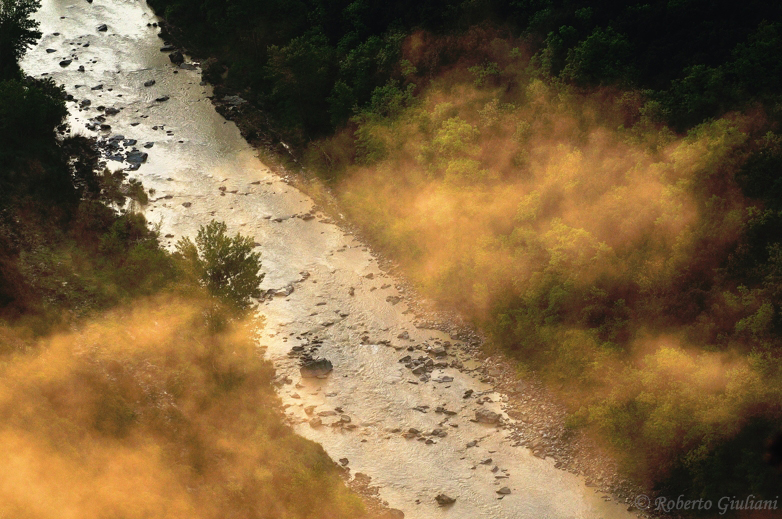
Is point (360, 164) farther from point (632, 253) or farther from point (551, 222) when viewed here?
point (632, 253)

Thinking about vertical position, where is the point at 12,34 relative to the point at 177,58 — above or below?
above

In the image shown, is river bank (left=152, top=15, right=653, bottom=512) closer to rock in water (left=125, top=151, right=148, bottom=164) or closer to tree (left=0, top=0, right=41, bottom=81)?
rock in water (left=125, top=151, right=148, bottom=164)

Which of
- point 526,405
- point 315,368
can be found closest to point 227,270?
point 315,368

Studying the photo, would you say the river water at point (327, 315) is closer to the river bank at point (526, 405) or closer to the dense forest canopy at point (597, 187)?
the river bank at point (526, 405)

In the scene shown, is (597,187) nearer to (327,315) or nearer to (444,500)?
(327,315)

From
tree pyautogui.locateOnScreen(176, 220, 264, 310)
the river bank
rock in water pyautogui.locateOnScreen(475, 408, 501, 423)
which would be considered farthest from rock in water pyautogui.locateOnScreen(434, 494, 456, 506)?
tree pyautogui.locateOnScreen(176, 220, 264, 310)
